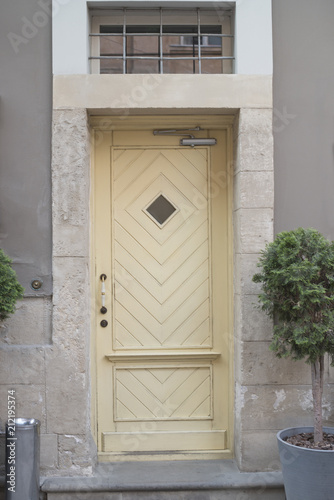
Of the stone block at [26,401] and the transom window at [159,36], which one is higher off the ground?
the transom window at [159,36]

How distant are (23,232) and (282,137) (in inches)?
83.5

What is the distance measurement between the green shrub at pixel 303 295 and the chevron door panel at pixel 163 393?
0.97m

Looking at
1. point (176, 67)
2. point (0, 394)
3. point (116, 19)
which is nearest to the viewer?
point (0, 394)

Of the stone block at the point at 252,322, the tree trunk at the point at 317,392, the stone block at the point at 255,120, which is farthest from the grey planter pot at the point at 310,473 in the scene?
the stone block at the point at 255,120

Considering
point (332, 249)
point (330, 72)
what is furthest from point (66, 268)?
point (330, 72)

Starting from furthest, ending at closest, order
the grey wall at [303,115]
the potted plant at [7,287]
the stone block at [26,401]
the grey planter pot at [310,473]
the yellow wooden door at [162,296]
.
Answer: the yellow wooden door at [162,296], the grey wall at [303,115], the stone block at [26,401], the potted plant at [7,287], the grey planter pot at [310,473]

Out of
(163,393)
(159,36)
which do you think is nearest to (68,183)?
(159,36)

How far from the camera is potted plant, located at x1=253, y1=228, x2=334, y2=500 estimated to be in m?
3.74

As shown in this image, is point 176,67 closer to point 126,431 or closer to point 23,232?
point 23,232

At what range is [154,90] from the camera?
440 centimetres

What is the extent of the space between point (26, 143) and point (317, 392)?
282 centimetres

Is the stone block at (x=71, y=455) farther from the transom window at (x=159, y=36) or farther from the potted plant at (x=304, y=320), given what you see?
the transom window at (x=159, y=36)

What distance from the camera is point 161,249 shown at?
4.75 metres

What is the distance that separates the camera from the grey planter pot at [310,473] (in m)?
3.72
